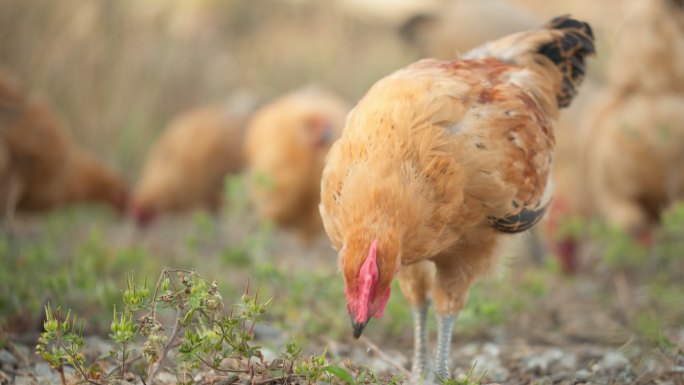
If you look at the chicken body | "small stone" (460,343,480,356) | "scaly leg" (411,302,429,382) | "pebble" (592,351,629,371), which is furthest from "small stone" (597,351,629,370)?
the chicken body

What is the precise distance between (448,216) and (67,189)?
6372mm

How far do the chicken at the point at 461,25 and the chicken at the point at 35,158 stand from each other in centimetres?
458

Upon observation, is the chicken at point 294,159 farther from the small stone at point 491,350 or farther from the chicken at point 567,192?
the small stone at point 491,350

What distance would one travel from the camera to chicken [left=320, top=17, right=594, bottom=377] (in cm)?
311

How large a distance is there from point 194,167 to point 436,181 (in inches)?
261

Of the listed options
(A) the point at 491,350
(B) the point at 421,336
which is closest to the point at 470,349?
(A) the point at 491,350

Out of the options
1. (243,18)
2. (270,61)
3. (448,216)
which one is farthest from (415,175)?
(243,18)

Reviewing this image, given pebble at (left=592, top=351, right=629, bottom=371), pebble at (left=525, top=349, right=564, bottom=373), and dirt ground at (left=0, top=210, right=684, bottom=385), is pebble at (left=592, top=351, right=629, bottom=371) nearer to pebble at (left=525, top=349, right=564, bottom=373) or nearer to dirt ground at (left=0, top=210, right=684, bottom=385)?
dirt ground at (left=0, top=210, right=684, bottom=385)

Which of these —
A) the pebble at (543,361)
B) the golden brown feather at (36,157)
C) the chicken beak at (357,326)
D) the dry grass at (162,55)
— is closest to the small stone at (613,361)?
the pebble at (543,361)

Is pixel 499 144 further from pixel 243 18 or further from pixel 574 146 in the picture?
pixel 243 18

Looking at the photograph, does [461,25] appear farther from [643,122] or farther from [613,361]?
[613,361]

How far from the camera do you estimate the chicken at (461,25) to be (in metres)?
10.1

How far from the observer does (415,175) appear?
3.29 metres

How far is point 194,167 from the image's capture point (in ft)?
31.5
